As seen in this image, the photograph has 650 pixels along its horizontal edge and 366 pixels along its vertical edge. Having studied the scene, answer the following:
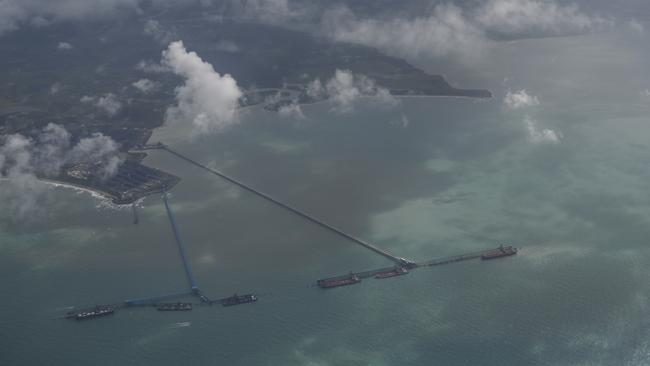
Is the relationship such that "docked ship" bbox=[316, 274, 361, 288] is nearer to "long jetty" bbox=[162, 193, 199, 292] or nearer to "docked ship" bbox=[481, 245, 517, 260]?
"long jetty" bbox=[162, 193, 199, 292]

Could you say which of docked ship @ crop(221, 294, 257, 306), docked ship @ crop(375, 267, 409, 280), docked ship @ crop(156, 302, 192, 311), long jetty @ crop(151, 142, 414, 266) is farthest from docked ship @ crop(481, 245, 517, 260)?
docked ship @ crop(156, 302, 192, 311)

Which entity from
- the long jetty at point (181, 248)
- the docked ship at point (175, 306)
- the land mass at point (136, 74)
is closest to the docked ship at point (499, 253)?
the long jetty at point (181, 248)

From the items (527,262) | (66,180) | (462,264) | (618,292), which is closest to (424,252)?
(462,264)

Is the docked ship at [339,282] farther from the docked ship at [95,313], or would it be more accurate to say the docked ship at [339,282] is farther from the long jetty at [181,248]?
the docked ship at [95,313]

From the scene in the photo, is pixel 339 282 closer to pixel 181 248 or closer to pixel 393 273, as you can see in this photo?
pixel 393 273

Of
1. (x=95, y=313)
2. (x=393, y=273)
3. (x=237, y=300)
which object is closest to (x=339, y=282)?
(x=393, y=273)
